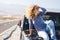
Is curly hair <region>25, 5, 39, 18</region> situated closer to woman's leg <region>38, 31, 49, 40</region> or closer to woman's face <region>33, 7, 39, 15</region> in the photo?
woman's face <region>33, 7, 39, 15</region>

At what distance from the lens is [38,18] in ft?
10.8

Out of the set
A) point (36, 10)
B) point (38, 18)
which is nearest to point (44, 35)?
point (38, 18)

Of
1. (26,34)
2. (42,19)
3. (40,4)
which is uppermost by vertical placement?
(40,4)

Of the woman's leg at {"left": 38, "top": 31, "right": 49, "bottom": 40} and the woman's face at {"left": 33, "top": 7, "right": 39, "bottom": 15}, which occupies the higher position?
the woman's face at {"left": 33, "top": 7, "right": 39, "bottom": 15}

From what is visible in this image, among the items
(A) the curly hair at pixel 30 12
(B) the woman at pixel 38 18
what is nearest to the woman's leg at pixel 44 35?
(B) the woman at pixel 38 18

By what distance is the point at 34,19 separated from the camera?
3.29 m

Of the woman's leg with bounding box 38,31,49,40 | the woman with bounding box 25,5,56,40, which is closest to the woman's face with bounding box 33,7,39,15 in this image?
the woman with bounding box 25,5,56,40

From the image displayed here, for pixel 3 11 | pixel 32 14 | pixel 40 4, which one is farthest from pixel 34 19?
pixel 3 11

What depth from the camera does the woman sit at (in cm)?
325

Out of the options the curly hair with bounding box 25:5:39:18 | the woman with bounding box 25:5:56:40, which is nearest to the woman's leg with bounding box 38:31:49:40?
the woman with bounding box 25:5:56:40

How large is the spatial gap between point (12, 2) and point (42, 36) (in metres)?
0.84

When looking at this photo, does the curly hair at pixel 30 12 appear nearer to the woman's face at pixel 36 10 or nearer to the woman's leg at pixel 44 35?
the woman's face at pixel 36 10

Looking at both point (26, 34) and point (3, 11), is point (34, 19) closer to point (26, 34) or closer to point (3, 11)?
point (26, 34)

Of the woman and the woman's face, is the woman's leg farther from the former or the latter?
the woman's face
